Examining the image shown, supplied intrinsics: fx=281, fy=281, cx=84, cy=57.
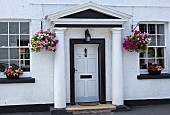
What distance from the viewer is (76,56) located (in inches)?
439

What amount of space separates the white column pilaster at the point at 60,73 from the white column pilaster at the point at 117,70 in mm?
1949

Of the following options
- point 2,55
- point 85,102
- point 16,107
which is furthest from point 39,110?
point 2,55

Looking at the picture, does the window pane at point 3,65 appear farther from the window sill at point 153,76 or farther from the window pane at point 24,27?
the window sill at point 153,76

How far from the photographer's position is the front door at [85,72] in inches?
440

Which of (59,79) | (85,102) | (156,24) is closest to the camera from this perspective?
(59,79)

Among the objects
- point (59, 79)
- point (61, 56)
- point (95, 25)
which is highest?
point (95, 25)

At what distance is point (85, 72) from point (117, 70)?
4.26 ft

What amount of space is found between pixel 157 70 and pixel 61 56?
13.3 feet

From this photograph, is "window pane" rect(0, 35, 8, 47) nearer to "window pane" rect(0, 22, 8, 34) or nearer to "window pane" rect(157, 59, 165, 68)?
"window pane" rect(0, 22, 8, 34)

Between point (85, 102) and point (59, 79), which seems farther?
point (85, 102)

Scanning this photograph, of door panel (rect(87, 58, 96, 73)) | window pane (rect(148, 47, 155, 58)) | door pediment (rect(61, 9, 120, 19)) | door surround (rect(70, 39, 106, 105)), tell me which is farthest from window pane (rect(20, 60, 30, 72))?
window pane (rect(148, 47, 155, 58))

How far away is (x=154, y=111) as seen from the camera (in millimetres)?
10422

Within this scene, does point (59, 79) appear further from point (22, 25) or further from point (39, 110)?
point (22, 25)

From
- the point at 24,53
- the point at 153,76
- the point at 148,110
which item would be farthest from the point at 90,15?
the point at 148,110
